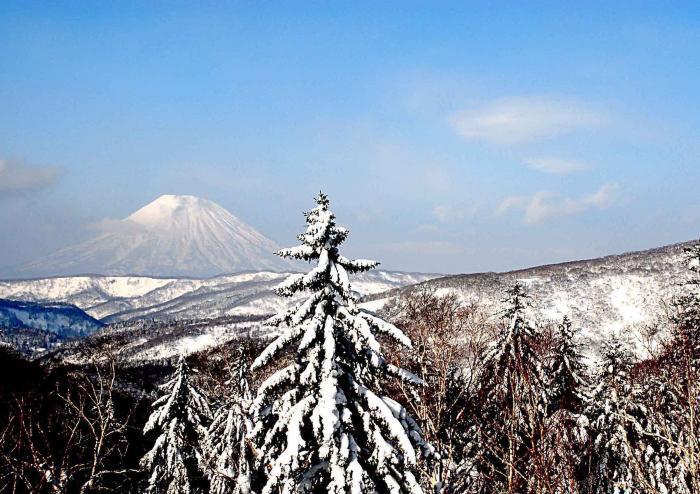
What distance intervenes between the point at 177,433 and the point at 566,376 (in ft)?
62.6

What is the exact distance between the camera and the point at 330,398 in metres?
11.0

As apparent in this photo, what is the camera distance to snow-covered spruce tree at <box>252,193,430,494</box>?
36.0 feet

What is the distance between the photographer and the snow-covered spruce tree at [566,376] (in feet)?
87.9

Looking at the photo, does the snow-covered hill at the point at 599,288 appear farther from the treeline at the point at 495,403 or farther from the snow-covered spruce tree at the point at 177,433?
the snow-covered spruce tree at the point at 177,433

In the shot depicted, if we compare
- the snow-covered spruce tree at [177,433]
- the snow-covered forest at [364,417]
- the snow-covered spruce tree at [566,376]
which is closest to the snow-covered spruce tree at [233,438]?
the snow-covered spruce tree at [177,433]

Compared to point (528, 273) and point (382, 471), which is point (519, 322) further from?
point (528, 273)

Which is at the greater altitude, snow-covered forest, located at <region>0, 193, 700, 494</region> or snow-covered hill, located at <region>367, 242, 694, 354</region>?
snow-covered forest, located at <region>0, 193, 700, 494</region>

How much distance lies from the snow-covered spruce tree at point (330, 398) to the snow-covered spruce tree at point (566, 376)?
17.1 metres

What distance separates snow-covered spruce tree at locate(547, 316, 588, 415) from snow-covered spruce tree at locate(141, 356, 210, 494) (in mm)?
16956

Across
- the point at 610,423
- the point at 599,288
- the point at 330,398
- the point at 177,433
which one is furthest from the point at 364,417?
the point at 599,288

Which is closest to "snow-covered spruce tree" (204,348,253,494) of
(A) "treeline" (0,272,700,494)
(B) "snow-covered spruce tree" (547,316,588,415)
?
(A) "treeline" (0,272,700,494)

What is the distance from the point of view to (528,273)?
195 metres

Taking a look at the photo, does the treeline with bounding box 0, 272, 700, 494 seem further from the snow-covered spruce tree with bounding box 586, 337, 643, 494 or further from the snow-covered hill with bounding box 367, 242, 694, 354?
the snow-covered hill with bounding box 367, 242, 694, 354

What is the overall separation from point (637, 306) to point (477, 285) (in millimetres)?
50437
